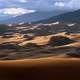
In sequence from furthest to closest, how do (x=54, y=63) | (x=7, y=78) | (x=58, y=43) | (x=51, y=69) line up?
(x=58, y=43), (x=54, y=63), (x=51, y=69), (x=7, y=78)

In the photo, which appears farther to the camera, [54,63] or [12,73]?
[54,63]

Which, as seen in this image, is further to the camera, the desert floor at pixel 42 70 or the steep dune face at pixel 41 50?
the steep dune face at pixel 41 50

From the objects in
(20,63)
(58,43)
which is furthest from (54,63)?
(58,43)

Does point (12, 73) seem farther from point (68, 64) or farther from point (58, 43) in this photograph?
point (58, 43)

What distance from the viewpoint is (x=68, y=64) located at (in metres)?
12.8

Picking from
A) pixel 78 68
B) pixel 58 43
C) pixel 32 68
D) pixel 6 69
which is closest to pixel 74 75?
pixel 78 68

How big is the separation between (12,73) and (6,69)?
58 cm

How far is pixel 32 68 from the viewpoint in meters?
12.4

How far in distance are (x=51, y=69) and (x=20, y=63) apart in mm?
1765

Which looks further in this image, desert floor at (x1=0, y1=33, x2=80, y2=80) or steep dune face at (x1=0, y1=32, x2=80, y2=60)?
steep dune face at (x1=0, y1=32, x2=80, y2=60)

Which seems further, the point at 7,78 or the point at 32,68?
the point at 32,68

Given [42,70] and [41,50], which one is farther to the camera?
[41,50]

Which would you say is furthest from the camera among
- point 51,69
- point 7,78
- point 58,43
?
point 58,43

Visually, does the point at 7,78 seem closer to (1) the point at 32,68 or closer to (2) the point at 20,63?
(1) the point at 32,68
